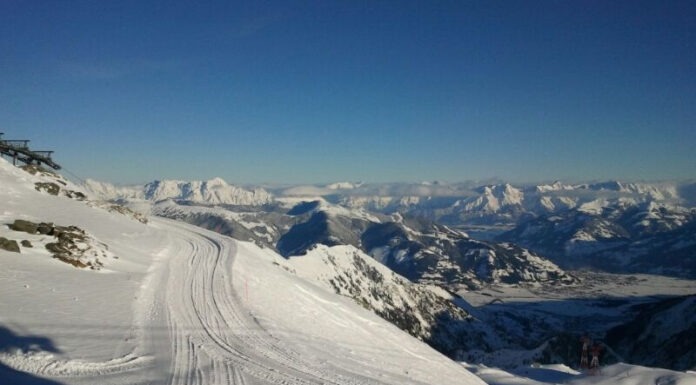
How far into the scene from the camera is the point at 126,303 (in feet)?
81.0

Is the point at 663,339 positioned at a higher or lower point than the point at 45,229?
lower

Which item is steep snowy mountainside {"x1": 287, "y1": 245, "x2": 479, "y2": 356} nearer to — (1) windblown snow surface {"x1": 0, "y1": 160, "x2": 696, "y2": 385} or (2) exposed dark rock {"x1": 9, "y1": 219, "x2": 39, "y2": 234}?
(2) exposed dark rock {"x1": 9, "y1": 219, "x2": 39, "y2": 234}

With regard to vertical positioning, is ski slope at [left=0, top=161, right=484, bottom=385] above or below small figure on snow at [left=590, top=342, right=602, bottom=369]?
above

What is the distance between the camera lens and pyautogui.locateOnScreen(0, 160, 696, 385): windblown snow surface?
16141mm

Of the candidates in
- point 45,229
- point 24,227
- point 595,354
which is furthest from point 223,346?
point 24,227

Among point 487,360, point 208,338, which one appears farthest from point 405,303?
point 208,338

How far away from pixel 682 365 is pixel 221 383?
353 feet

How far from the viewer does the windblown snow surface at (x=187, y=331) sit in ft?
53.0

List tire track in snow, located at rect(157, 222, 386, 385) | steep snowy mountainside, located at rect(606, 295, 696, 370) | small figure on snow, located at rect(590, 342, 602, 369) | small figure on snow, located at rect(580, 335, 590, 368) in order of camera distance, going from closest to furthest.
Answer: tire track in snow, located at rect(157, 222, 386, 385), small figure on snow, located at rect(590, 342, 602, 369), small figure on snow, located at rect(580, 335, 590, 368), steep snowy mountainside, located at rect(606, 295, 696, 370)

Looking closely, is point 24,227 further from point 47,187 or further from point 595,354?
point 595,354

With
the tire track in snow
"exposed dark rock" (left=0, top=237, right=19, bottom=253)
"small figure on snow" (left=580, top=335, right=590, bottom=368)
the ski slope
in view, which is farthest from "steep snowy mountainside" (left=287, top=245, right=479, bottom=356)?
the tire track in snow

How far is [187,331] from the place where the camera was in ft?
69.7

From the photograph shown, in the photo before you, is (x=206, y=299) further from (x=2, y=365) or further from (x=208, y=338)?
(x=2, y=365)

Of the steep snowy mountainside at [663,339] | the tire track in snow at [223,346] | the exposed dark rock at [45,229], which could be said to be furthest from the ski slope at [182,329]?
the steep snowy mountainside at [663,339]
